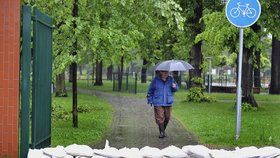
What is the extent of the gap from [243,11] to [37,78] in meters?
5.63

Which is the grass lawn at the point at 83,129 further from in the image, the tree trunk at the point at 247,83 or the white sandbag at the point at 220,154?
the white sandbag at the point at 220,154

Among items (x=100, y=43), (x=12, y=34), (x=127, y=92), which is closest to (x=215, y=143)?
(x=100, y=43)

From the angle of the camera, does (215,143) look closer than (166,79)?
Yes

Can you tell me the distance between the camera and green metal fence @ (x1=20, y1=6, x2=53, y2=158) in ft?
22.9

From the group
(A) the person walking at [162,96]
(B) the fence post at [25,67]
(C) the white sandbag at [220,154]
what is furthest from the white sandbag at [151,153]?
(A) the person walking at [162,96]

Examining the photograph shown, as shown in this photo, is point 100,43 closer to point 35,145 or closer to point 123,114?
point 35,145

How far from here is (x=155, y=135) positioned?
1352 centimetres

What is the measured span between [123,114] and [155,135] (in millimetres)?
6613

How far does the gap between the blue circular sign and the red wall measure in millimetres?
5719

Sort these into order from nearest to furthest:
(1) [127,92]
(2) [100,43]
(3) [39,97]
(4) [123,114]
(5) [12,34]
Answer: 1. (5) [12,34]
2. (3) [39,97]
3. (2) [100,43]
4. (4) [123,114]
5. (1) [127,92]

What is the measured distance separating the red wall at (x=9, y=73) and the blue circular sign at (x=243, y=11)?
572 centimetres

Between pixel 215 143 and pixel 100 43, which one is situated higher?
pixel 100 43

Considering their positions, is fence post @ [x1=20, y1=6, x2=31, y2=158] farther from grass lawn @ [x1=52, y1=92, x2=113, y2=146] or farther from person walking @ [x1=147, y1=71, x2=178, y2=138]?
person walking @ [x1=147, y1=71, x2=178, y2=138]

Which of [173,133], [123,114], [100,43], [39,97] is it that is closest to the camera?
[39,97]
